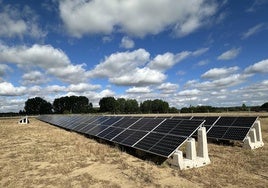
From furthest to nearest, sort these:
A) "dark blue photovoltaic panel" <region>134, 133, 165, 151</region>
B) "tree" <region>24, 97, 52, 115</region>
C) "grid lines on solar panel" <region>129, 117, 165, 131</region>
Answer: "tree" <region>24, 97, 52, 115</region> < "grid lines on solar panel" <region>129, 117, 165, 131</region> < "dark blue photovoltaic panel" <region>134, 133, 165, 151</region>

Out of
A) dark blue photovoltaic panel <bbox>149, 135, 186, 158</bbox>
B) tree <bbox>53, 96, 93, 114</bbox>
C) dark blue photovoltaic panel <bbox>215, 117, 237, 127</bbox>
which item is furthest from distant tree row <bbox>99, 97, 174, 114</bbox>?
dark blue photovoltaic panel <bbox>149, 135, 186, 158</bbox>

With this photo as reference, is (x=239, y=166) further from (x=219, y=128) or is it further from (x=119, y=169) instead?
(x=219, y=128)

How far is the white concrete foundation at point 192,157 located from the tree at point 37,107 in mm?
164386

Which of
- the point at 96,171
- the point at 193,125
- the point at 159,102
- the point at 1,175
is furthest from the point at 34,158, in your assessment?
the point at 159,102

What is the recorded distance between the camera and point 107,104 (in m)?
137

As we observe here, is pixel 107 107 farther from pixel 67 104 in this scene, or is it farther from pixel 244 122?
pixel 244 122

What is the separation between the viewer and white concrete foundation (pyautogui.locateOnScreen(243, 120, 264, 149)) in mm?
13977

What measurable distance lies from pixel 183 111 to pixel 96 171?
7125cm

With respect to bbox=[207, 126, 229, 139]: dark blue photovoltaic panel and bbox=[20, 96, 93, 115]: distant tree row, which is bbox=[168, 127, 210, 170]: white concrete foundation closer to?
bbox=[207, 126, 229, 139]: dark blue photovoltaic panel

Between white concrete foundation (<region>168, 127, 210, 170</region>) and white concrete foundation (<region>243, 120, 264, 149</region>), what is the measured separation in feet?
14.3

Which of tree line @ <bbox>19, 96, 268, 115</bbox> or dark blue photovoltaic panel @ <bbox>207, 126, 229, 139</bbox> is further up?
tree line @ <bbox>19, 96, 268, 115</bbox>

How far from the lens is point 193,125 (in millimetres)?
11711

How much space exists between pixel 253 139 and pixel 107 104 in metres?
125

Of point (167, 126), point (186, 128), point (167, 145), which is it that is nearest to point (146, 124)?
point (167, 126)
